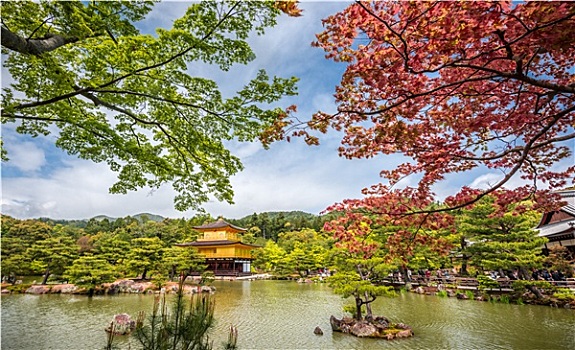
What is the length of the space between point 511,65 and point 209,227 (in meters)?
28.0

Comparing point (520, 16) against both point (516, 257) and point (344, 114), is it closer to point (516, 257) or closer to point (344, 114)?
point (344, 114)

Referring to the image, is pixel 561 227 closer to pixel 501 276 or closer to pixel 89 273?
pixel 501 276

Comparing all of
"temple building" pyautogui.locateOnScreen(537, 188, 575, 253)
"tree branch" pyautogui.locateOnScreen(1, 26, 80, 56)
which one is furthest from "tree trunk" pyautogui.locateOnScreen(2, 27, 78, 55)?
"temple building" pyautogui.locateOnScreen(537, 188, 575, 253)

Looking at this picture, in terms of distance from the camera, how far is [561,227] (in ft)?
47.1

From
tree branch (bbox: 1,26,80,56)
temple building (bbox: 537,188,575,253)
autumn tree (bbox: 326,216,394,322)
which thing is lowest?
autumn tree (bbox: 326,216,394,322)

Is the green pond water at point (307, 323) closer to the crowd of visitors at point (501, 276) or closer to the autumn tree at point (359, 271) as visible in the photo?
the autumn tree at point (359, 271)

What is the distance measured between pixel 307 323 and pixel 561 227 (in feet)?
47.3

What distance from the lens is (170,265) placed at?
17906mm

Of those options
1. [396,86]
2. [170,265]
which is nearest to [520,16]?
[396,86]

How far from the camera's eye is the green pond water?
236 inches

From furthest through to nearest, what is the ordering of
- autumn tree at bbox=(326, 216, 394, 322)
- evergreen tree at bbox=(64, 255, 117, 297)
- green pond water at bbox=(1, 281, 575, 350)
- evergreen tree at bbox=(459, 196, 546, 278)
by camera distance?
1. evergreen tree at bbox=(64, 255, 117, 297)
2. evergreen tree at bbox=(459, 196, 546, 278)
3. green pond water at bbox=(1, 281, 575, 350)
4. autumn tree at bbox=(326, 216, 394, 322)

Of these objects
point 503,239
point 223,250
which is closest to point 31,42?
point 503,239

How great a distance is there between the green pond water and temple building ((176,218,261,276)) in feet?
48.1

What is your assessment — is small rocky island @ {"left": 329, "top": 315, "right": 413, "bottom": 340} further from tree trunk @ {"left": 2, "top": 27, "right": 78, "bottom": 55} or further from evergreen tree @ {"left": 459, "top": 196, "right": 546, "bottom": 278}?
tree trunk @ {"left": 2, "top": 27, "right": 78, "bottom": 55}
